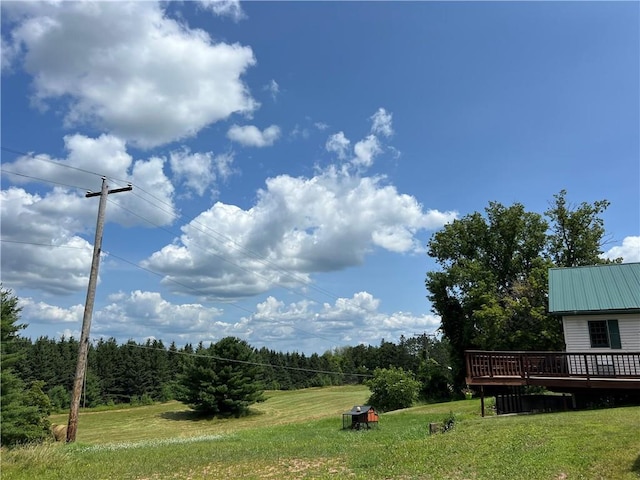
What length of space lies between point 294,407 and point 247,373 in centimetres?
729

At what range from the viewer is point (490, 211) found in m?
38.2

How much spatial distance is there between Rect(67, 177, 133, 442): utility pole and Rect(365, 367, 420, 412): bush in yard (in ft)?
62.8

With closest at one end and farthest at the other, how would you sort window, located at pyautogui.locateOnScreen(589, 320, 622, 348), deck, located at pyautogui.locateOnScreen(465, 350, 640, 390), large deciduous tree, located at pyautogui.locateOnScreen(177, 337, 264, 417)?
deck, located at pyautogui.locateOnScreen(465, 350, 640, 390), window, located at pyautogui.locateOnScreen(589, 320, 622, 348), large deciduous tree, located at pyautogui.locateOnScreen(177, 337, 264, 417)

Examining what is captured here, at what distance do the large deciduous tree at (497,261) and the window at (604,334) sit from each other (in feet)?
35.3

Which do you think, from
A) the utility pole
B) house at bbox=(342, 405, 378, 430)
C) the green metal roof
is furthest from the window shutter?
the utility pole

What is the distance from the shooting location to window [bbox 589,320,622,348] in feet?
62.8

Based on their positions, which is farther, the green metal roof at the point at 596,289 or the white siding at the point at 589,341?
the green metal roof at the point at 596,289

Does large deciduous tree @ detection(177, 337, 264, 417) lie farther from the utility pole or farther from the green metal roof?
the green metal roof

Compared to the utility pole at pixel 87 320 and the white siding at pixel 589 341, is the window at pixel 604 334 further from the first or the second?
the utility pole at pixel 87 320

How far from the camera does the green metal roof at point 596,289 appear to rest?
761 inches

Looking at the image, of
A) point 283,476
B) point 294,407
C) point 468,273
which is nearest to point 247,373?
point 294,407

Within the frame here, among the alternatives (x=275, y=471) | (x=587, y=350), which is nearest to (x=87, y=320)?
(x=275, y=471)

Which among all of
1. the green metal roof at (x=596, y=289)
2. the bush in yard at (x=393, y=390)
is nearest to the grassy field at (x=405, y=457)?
the green metal roof at (x=596, y=289)

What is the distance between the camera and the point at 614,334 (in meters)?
19.2
